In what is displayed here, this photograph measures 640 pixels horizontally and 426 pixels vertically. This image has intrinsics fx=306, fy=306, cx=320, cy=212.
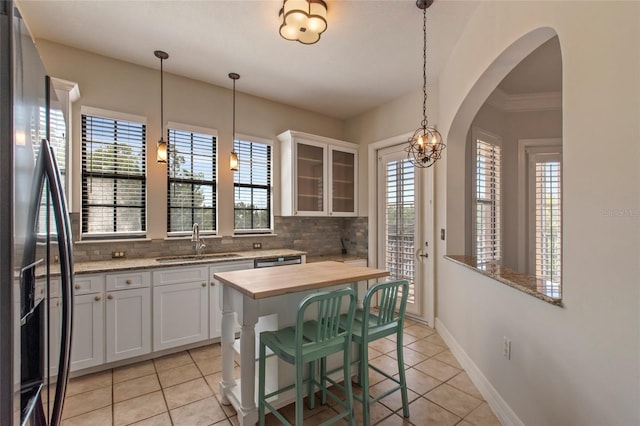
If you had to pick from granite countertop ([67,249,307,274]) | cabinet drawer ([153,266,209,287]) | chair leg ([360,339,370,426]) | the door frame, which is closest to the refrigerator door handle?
chair leg ([360,339,370,426])

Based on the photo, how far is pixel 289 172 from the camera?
4117 mm

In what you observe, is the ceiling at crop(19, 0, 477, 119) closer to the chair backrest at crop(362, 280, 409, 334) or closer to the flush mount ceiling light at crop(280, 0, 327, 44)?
the flush mount ceiling light at crop(280, 0, 327, 44)

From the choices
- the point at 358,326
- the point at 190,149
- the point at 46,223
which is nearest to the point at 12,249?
the point at 46,223

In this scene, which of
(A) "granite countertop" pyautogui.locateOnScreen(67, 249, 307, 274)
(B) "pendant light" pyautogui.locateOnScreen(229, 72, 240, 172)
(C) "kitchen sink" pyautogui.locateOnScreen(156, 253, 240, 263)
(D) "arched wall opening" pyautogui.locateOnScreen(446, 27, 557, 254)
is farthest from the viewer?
(B) "pendant light" pyautogui.locateOnScreen(229, 72, 240, 172)

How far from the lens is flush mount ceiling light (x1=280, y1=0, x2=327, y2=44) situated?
209cm

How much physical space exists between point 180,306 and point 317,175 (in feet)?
7.85

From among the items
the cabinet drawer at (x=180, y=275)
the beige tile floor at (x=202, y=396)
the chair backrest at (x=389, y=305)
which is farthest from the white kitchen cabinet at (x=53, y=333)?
the cabinet drawer at (x=180, y=275)

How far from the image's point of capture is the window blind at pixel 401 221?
3.98 meters

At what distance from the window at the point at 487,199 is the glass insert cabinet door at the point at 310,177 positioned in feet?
6.49

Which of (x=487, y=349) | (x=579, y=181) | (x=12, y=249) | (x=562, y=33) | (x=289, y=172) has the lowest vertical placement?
(x=487, y=349)

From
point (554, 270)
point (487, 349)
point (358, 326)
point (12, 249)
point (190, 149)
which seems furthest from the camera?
point (554, 270)

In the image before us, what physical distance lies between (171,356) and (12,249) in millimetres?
2727

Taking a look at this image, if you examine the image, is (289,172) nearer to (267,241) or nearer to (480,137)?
(267,241)

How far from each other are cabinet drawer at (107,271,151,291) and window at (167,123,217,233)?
773 millimetres
